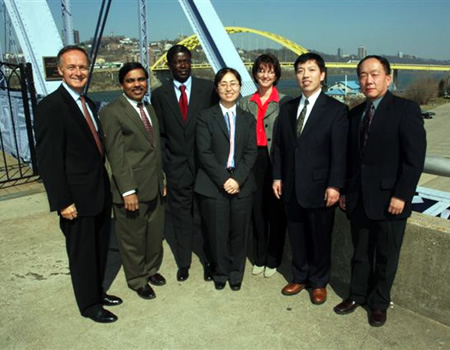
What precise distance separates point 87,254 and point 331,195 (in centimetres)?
160

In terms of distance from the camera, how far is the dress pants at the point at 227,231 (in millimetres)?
2778

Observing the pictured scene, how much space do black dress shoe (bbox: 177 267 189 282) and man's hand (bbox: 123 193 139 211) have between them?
0.74 meters

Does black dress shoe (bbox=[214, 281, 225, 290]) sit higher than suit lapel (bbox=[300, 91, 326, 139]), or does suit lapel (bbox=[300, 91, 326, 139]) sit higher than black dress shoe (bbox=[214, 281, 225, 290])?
suit lapel (bbox=[300, 91, 326, 139])

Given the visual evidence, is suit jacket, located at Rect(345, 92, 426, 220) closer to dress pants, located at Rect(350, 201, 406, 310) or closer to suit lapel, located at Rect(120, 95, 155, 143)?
dress pants, located at Rect(350, 201, 406, 310)

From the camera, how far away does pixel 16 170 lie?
20.5ft

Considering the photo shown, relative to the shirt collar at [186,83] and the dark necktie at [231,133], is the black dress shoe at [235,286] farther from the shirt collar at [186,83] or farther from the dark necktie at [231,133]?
the shirt collar at [186,83]

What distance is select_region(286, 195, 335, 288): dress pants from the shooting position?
2.61 metres

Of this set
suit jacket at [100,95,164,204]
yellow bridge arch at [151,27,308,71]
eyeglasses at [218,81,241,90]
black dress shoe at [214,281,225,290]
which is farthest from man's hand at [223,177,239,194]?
yellow bridge arch at [151,27,308,71]

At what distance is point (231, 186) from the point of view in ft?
8.75

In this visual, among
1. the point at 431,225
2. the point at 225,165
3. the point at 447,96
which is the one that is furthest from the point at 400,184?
the point at 447,96

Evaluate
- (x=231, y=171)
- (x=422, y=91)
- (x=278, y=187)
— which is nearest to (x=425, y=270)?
(x=278, y=187)

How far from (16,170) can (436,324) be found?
617cm

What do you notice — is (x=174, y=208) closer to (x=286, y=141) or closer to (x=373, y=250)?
(x=286, y=141)

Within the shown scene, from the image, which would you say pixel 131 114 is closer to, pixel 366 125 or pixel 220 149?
pixel 220 149
